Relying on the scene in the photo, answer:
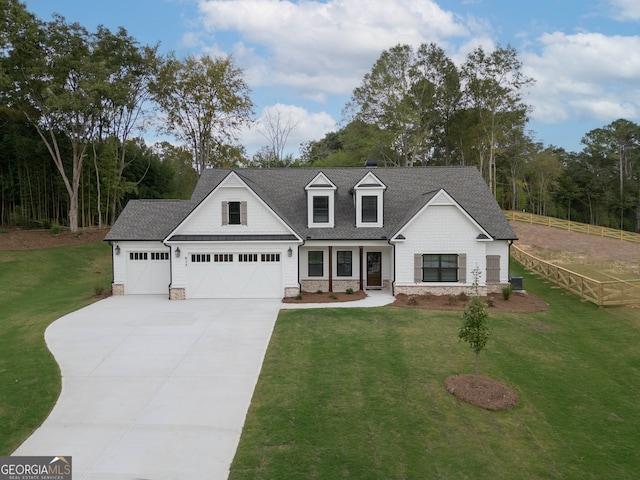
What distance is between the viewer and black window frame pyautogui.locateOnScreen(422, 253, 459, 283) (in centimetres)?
2119

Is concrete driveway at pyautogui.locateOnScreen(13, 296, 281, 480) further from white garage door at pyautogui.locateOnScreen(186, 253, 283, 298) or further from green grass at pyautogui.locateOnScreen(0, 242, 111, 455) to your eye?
white garage door at pyautogui.locateOnScreen(186, 253, 283, 298)

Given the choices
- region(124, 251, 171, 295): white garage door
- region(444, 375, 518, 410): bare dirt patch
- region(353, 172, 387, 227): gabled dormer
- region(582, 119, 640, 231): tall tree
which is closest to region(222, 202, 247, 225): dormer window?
region(124, 251, 171, 295): white garage door

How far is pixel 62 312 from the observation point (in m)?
18.8

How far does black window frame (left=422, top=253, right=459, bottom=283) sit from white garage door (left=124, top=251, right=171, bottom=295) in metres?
12.6

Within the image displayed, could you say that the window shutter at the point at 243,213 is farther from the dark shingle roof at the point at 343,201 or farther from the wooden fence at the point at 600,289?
the wooden fence at the point at 600,289

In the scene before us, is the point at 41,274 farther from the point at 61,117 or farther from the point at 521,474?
the point at 521,474

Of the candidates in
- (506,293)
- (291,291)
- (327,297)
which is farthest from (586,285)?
(291,291)

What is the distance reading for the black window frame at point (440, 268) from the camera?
69.5ft

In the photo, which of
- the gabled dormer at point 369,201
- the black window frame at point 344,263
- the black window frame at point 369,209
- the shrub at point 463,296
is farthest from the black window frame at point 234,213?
the shrub at point 463,296

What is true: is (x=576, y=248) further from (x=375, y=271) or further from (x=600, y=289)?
(x=375, y=271)

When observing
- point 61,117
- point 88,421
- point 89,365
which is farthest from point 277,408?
point 61,117

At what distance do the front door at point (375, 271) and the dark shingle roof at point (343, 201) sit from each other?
1444 millimetres

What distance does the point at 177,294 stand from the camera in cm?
2102

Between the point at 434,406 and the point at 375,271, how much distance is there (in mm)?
13069
